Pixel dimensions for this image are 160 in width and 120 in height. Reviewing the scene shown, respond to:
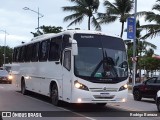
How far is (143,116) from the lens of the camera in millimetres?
14805

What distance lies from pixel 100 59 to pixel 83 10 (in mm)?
35758

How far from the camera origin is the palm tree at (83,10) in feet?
168

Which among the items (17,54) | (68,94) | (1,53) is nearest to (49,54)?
(68,94)

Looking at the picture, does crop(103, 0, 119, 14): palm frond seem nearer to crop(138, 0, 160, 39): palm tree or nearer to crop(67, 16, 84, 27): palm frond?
crop(67, 16, 84, 27): palm frond

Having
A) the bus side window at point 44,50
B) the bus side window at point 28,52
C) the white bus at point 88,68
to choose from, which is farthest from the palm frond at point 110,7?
the white bus at point 88,68

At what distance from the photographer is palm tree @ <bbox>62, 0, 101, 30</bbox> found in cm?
5125

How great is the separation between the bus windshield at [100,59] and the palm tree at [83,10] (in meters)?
34.7

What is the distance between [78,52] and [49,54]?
359cm

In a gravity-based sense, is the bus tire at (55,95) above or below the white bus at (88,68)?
below

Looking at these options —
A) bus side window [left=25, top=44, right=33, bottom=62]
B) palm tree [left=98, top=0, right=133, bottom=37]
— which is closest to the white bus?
bus side window [left=25, top=44, right=33, bottom=62]

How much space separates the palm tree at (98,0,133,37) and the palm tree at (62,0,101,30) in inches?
80.3

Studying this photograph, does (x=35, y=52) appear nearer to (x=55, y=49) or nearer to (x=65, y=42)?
(x=55, y=49)

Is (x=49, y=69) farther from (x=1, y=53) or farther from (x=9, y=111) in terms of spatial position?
(x=1, y=53)

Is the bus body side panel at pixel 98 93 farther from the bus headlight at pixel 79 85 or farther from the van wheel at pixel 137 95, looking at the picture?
the van wheel at pixel 137 95
